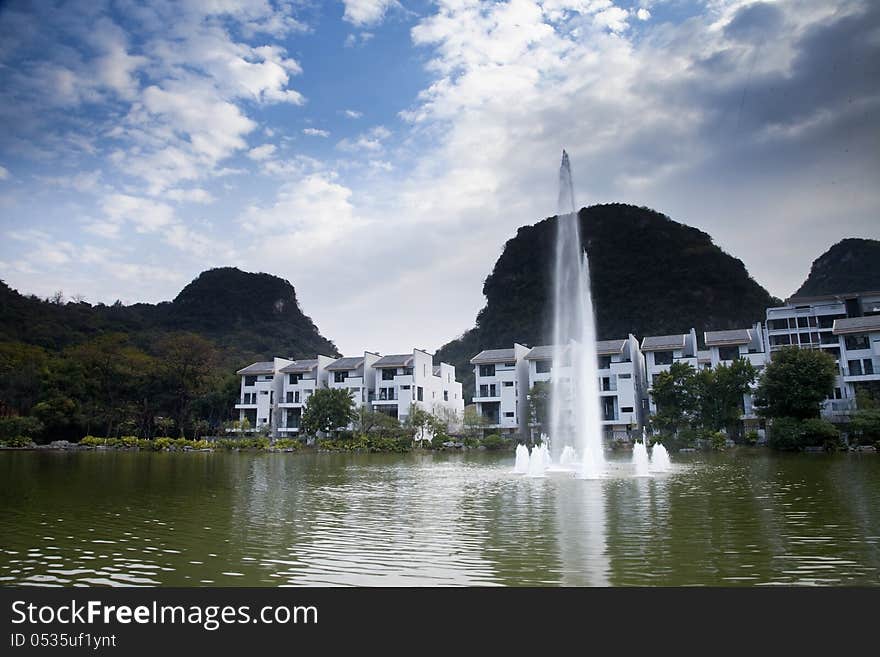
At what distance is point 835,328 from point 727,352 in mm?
6728

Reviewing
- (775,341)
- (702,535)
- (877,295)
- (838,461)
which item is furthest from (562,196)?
(877,295)

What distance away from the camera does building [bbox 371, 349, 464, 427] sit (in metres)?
52.0

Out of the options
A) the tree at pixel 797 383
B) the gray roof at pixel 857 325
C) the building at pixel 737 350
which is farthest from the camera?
the building at pixel 737 350

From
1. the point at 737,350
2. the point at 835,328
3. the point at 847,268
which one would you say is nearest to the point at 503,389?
the point at 737,350

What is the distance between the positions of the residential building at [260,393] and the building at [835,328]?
131ft

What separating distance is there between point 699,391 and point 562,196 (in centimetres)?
1632

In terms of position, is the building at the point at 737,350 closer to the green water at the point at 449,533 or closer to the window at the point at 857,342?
the window at the point at 857,342

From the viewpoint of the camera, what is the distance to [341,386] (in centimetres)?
5472

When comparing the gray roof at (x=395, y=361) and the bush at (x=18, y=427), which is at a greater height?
the gray roof at (x=395, y=361)

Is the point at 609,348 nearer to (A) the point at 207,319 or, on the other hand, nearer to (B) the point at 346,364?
(B) the point at 346,364

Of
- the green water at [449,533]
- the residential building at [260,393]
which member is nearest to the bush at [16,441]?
the residential building at [260,393]

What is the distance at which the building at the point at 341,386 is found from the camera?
174 ft

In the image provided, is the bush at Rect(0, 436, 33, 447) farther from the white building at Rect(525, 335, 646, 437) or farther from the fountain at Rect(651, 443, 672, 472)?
the fountain at Rect(651, 443, 672, 472)
